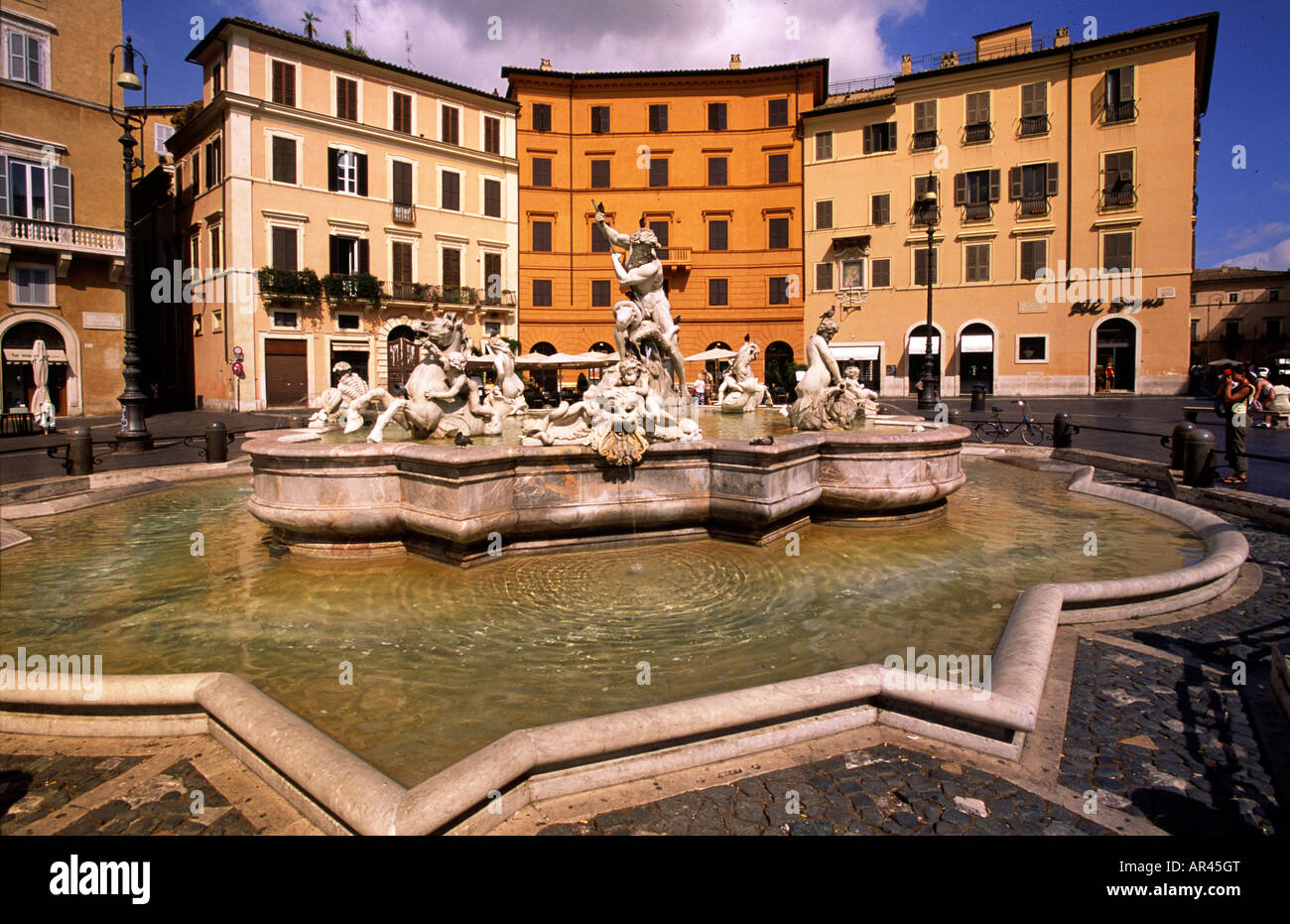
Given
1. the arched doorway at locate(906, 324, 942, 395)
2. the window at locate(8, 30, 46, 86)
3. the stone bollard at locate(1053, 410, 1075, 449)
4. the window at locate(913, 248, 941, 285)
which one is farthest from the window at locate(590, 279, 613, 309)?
the stone bollard at locate(1053, 410, 1075, 449)

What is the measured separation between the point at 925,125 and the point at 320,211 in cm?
2861

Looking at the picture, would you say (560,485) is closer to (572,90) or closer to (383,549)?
(383,549)

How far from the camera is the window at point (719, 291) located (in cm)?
3962

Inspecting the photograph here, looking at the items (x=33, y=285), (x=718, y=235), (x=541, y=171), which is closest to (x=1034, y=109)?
(x=718, y=235)

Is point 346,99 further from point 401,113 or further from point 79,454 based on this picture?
point 79,454

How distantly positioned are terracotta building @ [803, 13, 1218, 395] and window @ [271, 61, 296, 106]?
2449cm

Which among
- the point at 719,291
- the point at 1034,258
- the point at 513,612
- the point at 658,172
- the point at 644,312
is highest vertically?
the point at 658,172

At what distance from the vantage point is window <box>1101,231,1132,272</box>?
32.4 meters

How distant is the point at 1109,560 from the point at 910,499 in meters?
1.74

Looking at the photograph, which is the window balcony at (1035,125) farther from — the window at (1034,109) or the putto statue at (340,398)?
the putto statue at (340,398)

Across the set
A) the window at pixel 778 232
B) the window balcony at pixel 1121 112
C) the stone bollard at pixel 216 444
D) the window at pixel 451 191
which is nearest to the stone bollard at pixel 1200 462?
the stone bollard at pixel 216 444

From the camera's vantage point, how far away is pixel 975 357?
116ft

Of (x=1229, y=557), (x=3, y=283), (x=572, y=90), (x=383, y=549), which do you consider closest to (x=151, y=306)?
(x=3, y=283)

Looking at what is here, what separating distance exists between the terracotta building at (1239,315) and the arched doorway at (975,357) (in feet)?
122
